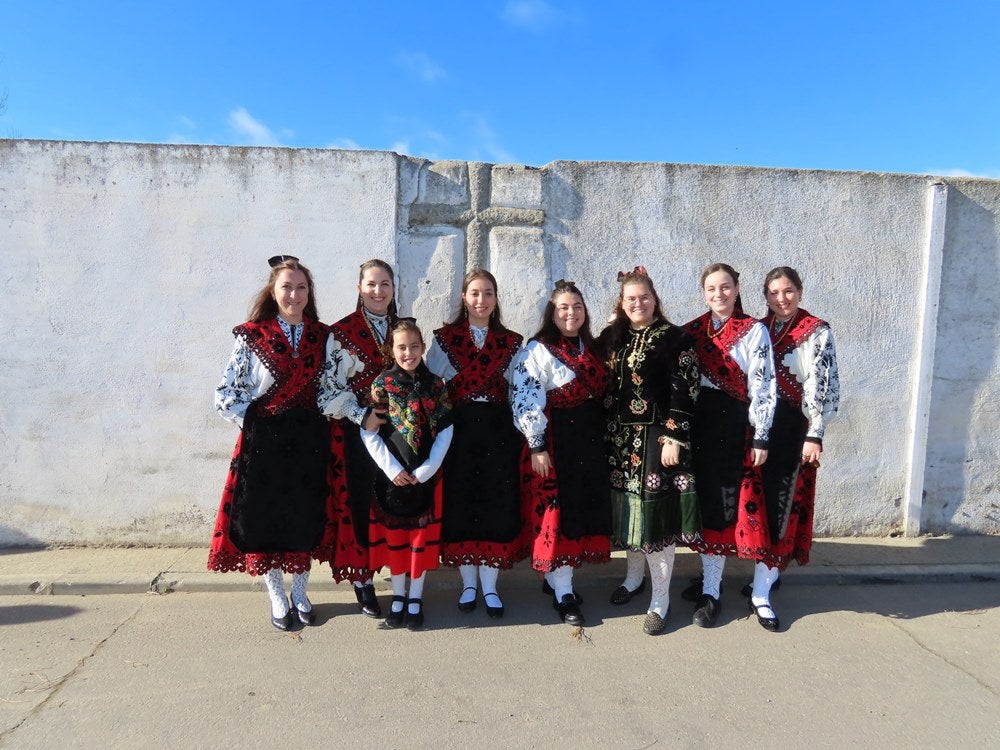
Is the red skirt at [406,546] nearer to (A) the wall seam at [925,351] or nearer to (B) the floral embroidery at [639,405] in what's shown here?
(B) the floral embroidery at [639,405]

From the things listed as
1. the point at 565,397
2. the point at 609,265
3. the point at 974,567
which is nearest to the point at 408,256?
the point at 609,265

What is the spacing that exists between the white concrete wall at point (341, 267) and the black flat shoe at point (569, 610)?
1788 mm

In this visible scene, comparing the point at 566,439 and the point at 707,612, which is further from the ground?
the point at 566,439

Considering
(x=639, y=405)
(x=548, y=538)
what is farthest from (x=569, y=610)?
(x=639, y=405)

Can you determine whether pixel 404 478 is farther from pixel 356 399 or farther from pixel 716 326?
pixel 716 326

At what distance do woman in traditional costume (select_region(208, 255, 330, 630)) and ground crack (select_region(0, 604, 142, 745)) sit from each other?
613mm

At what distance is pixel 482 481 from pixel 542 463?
34cm

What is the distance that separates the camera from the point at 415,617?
3115 millimetres

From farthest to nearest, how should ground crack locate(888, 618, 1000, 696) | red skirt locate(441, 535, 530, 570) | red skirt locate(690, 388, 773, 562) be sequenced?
red skirt locate(441, 535, 530, 570) → red skirt locate(690, 388, 773, 562) → ground crack locate(888, 618, 1000, 696)

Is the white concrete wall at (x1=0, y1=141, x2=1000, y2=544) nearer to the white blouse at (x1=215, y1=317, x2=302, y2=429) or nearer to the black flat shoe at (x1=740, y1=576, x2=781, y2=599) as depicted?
the black flat shoe at (x1=740, y1=576, x2=781, y2=599)

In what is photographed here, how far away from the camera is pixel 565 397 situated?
3.11 metres

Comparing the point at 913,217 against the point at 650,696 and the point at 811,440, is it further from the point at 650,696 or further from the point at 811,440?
the point at 650,696

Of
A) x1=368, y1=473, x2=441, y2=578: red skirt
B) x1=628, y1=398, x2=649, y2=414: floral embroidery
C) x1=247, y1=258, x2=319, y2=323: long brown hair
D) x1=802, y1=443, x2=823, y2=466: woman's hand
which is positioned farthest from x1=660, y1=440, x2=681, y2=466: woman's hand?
x1=247, y1=258, x2=319, y2=323: long brown hair

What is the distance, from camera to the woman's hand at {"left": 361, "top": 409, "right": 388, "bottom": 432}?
298 centimetres
